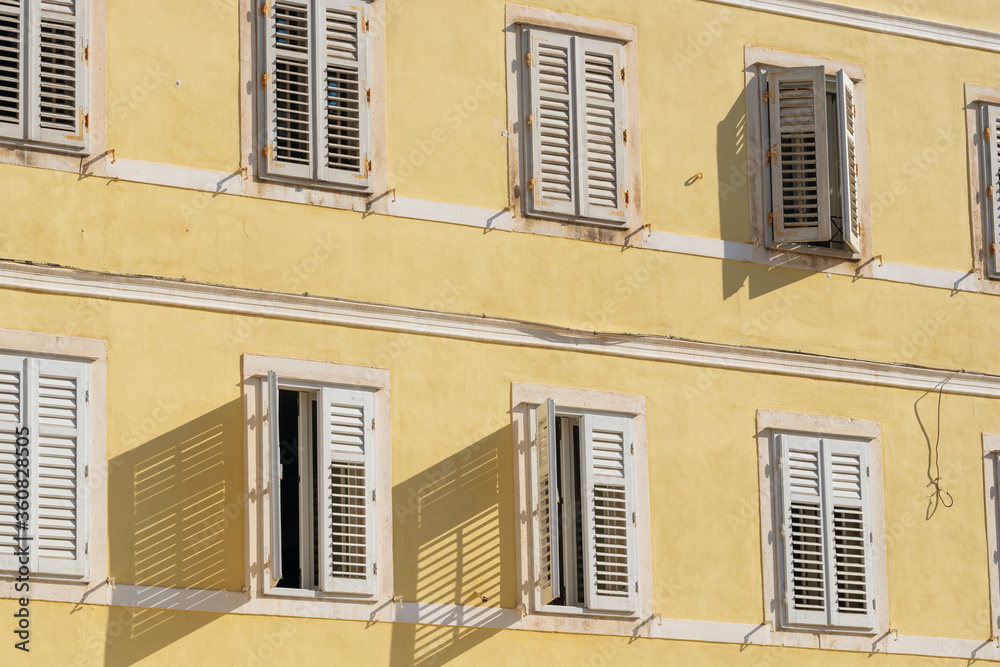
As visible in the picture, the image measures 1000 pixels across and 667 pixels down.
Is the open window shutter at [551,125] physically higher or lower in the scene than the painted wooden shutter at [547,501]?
higher

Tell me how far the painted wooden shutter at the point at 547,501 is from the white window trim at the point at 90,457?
3.93 m

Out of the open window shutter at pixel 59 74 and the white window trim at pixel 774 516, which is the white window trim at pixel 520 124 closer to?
the white window trim at pixel 774 516

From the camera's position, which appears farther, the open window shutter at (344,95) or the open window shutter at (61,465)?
the open window shutter at (344,95)

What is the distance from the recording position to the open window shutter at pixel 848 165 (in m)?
22.8

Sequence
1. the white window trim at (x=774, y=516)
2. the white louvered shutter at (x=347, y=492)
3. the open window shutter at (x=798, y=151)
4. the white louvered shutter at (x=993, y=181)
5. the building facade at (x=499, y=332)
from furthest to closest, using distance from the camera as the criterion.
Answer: the white louvered shutter at (x=993, y=181), the open window shutter at (x=798, y=151), the white window trim at (x=774, y=516), the white louvered shutter at (x=347, y=492), the building facade at (x=499, y=332)

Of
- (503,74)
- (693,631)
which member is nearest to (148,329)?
(503,74)

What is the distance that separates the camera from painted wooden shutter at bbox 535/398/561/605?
787 inches

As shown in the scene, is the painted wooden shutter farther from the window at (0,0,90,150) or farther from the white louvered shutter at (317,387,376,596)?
the window at (0,0,90,150)

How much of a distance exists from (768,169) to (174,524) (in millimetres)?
7397

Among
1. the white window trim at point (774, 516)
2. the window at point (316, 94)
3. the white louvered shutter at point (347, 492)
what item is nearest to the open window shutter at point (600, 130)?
the window at point (316, 94)

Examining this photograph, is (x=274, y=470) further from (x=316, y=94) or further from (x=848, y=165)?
(x=848, y=165)

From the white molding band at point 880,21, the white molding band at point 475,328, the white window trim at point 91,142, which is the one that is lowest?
the white molding band at point 475,328

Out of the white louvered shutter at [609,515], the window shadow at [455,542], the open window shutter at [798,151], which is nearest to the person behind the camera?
the window shadow at [455,542]

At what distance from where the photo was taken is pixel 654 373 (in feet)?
71.1
